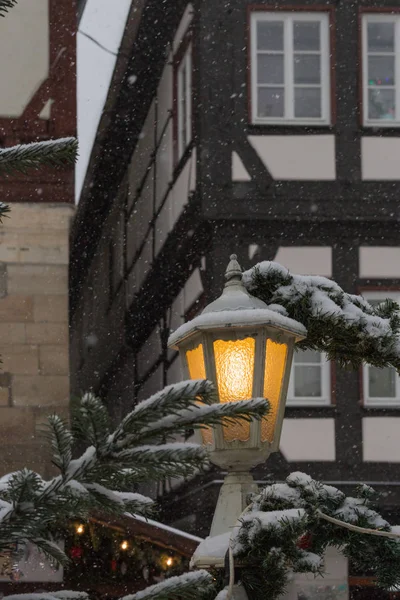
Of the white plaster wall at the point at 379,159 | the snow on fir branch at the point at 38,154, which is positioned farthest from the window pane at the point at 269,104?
the snow on fir branch at the point at 38,154

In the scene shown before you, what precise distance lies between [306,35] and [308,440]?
450cm

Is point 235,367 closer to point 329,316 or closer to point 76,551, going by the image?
point 329,316

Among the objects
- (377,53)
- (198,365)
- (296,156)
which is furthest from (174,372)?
(198,365)

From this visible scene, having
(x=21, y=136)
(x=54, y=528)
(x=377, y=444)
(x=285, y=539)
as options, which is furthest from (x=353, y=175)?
(x=54, y=528)

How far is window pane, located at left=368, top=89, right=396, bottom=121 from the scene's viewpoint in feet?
51.3

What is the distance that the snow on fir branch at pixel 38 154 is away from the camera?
1.99m

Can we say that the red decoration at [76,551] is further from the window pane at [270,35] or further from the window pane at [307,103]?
the window pane at [270,35]

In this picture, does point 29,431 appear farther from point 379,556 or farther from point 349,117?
point 379,556

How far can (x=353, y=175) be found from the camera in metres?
15.3

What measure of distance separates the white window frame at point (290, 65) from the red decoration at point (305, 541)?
38.2ft

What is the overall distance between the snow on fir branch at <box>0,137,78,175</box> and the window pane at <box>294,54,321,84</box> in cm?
1393

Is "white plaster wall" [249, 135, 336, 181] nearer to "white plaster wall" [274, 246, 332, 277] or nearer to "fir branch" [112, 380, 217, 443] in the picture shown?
"white plaster wall" [274, 246, 332, 277]

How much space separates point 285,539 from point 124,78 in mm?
17029

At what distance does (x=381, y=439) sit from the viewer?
1491cm
